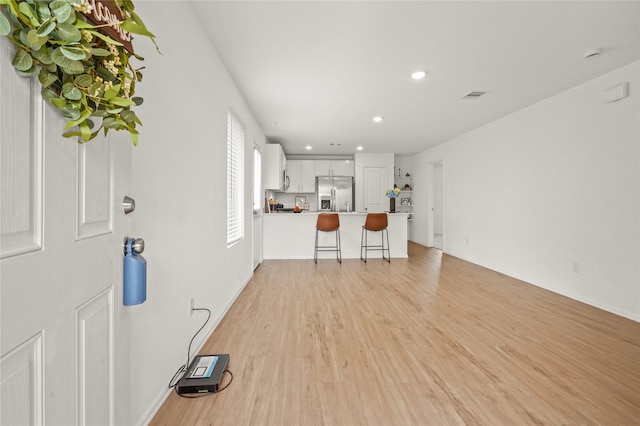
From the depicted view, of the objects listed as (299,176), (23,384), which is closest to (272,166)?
(299,176)

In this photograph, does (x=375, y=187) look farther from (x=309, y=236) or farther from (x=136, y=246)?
(x=136, y=246)

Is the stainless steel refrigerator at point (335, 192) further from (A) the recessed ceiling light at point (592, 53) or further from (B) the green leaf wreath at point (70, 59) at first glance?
(B) the green leaf wreath at point (70, 59)

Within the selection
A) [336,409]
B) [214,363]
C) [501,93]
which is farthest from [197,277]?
[501,93]

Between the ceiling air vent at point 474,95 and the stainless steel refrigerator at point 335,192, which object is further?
the stainless steel refrigerator at point 335,192

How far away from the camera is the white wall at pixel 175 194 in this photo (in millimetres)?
1448

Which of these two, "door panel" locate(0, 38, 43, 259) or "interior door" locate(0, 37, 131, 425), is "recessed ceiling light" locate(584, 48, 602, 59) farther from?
"door panel" locate(0, 38, 43, 259)

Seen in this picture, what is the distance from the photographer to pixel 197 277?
2176 mm

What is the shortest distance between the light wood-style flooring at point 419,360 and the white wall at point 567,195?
1.35 feet

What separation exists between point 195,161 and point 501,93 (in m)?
3.68

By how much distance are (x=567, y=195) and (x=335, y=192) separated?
16.8 feet

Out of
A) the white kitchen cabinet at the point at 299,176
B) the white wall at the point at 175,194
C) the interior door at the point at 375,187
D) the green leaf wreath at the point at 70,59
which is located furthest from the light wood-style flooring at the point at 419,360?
the white kitchen cabinet at the point at 299,176

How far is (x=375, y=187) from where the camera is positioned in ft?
26.0

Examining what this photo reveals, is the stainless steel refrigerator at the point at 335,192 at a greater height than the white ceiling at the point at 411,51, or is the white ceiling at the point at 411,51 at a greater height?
the white ceiling at the point at 411,51

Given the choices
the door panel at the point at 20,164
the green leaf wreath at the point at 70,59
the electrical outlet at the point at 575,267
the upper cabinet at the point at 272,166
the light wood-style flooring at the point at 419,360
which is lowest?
the light wood-style flooring at the point at 419,360
